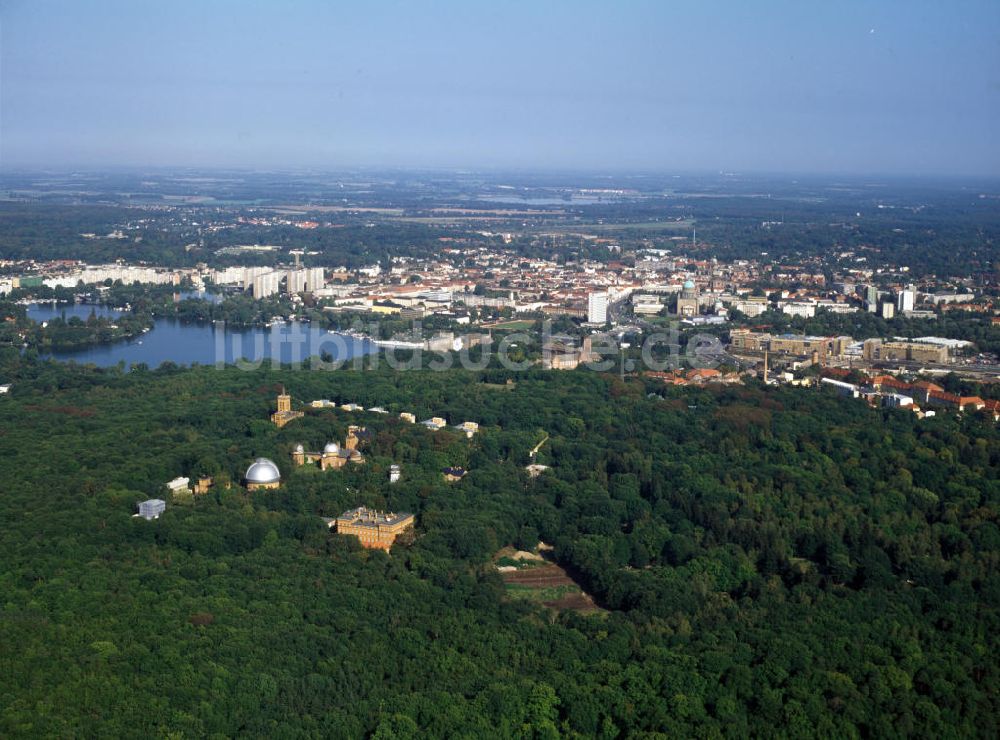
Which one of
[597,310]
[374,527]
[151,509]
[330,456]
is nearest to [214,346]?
[597,310]

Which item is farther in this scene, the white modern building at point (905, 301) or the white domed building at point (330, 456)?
the white modern building at point (905, 301)

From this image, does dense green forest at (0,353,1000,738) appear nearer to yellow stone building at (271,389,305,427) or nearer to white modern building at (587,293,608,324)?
yellow stone building at (271,389,305,427)

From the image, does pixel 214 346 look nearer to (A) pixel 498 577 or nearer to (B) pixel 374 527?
(B) pixel 374 527

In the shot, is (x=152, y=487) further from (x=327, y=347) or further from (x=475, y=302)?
(x=475, y=302)

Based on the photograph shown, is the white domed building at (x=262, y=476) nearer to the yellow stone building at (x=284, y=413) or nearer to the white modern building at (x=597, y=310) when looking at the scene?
the yellow stone building at (x=284, y=413)

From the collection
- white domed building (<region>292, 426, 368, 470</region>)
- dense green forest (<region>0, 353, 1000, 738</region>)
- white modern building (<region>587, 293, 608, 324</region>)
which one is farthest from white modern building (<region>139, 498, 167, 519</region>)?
white modern building (<region>587, 293, 608, 324</region>)

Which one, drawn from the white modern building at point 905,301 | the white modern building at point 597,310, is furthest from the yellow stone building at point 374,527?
the white modern building at point 905,301
